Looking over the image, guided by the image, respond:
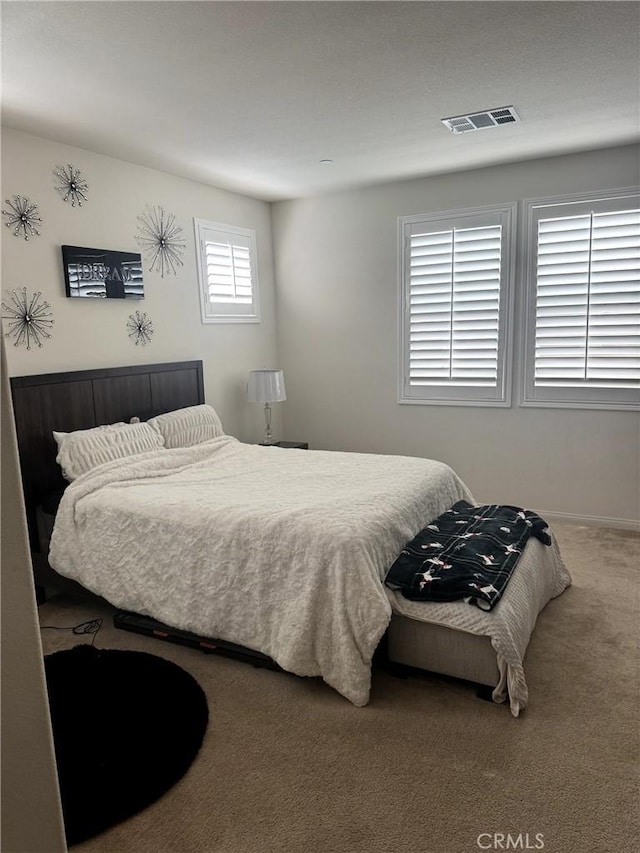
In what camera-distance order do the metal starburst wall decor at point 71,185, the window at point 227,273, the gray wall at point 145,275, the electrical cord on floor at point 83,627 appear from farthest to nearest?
the window at point 227,273 < the metal starburst wall decor at point 71,185 < the gray wall at point 145,275 < the electrical cord on floor at point 83,627

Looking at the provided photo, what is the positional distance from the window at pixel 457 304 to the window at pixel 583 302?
22 centimetres

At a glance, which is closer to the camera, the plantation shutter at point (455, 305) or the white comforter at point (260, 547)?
the white comforter at point (260, 547)

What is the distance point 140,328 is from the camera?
416 cm

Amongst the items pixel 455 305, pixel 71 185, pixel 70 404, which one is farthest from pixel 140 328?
pixel 455 305

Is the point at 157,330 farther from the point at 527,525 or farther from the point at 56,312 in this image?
the point at 527,525

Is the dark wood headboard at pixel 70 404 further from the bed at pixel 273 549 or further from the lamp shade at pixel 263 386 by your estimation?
the lamp shade at pixel 263 386

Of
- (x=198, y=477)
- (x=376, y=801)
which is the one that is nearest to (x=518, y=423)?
(x=198, y=477)

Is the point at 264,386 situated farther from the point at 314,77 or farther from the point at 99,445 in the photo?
the point at 314,77

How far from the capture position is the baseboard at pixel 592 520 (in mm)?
4293

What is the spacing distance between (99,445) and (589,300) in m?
3.43

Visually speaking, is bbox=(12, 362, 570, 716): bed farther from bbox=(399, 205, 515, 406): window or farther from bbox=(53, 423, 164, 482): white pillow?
bbox=(399, 205, 515, 406): window

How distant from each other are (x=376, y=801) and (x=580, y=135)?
3.83 m

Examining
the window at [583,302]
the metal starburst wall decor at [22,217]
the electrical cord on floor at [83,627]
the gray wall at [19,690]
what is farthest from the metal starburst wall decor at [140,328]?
the gray wall at [19,690]

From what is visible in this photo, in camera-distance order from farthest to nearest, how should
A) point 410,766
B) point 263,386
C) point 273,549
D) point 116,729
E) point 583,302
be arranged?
point 263,386 < point 583,302 < point 273,549 < point 116,729 < point 410,766
